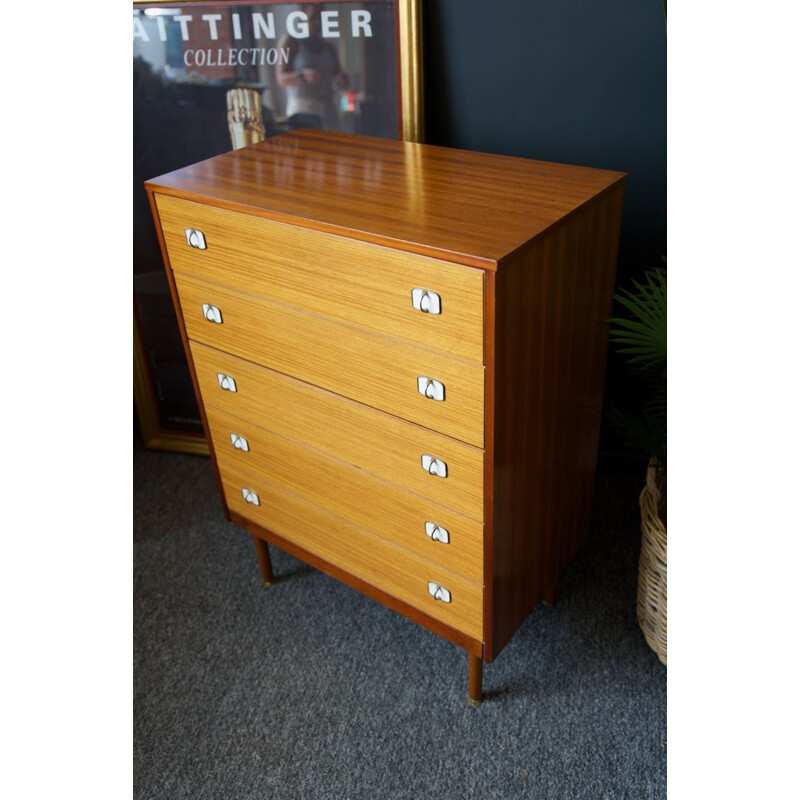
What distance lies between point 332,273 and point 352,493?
1.55 feet

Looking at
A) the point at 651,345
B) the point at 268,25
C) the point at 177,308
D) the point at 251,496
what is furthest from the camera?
the point at 268,25

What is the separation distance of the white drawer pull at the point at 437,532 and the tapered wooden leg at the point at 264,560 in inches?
23.4

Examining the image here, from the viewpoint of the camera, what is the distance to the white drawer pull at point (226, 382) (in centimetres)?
166

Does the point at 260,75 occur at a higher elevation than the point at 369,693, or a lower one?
higher

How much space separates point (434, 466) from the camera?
4.52 ft

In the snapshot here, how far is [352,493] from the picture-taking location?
1572mm

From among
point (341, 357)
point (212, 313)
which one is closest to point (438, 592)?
point (341, 357)

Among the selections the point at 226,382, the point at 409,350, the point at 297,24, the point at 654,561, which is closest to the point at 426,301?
the point at 409,350

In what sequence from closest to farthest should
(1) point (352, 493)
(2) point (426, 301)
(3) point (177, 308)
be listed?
(2) point (426, 301) < (1) point (352, 493) < (3) point (177, 308)

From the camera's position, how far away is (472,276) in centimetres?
114

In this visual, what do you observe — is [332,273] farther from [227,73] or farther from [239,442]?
[227,73]

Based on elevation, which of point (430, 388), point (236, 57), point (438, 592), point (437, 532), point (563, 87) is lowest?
point (438, 592)

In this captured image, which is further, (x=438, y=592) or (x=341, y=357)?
(x=438, y=592)

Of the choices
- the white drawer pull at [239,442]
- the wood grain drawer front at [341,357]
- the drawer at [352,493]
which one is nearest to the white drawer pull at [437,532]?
the drawer at [352,493]
